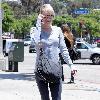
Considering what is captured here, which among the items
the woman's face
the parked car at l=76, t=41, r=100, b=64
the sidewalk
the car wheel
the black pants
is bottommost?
the car wheel

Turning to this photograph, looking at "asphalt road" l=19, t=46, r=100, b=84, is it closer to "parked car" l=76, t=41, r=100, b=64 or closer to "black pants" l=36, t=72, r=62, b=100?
"parked car" l=76, t=41, r=100, b=64

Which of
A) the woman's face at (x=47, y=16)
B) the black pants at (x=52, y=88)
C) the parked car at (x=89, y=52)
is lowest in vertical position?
the parked car at (x=89, y=52)

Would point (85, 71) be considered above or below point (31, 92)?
below

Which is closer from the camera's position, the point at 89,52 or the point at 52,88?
the point at 52,88

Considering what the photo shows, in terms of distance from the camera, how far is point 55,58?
6410mm

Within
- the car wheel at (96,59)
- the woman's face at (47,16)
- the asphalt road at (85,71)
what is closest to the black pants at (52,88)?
the woman's face at (47,16)

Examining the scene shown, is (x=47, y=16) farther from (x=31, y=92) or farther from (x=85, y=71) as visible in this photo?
(x=85, y=71)

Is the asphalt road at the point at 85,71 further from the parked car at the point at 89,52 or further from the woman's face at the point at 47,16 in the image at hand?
the woman's face at the point at 47,16

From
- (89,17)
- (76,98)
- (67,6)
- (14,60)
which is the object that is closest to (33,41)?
(76,98)

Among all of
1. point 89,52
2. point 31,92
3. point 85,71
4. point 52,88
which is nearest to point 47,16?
point 52,88

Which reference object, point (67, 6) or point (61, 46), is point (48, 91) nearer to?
point (61, 46)

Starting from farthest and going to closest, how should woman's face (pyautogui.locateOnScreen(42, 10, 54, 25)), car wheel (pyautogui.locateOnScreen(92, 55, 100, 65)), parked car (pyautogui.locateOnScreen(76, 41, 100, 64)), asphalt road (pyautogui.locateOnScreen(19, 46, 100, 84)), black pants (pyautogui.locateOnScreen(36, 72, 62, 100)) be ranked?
parked car (pyautogui.locateOnScreen(76, 41, 100, 64)) → car wheel (pyautogui.locateOnScreen(92, 55, 100, 65)) → asphalt road (pyautogui.locateOnScreen(19, 46, 100, 84)) → black pants (pyautogui.locateOnScreen(36, 72, 62, 100)) → woman's face (pyautogui.locateOnScreen(42, 10, 54, 25))

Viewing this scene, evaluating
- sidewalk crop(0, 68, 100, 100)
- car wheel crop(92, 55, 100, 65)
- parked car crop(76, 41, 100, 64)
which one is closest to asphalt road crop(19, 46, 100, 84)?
car wheel crop(92, 55, 100, 65)

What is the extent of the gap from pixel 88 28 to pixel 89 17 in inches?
307
